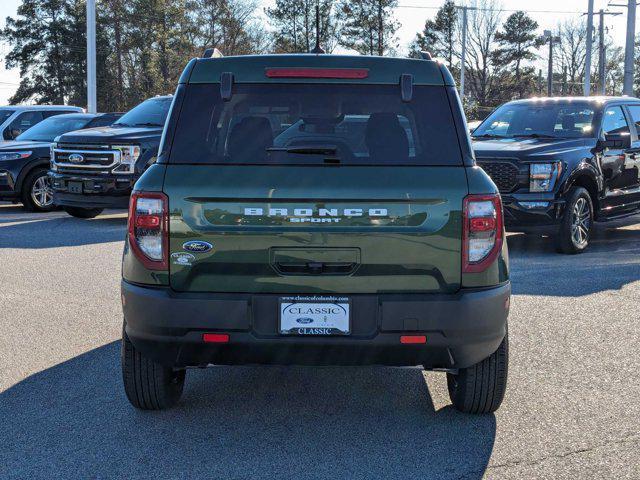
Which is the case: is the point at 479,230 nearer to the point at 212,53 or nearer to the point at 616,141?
the point at 212,53

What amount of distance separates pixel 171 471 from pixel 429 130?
1.95 metres

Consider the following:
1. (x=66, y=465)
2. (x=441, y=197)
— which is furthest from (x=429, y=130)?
(x=66, y=465)

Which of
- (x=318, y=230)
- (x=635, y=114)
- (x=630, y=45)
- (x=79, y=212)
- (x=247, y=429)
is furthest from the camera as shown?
(x=630, y=45)

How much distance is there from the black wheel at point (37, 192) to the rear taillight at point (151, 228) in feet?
39.0

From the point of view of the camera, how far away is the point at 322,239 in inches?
153

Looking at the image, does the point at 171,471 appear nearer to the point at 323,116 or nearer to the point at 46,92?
the point at 323,116

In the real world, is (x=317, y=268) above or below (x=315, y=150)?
below

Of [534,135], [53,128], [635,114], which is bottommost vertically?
[534,135]

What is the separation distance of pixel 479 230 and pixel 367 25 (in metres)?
63.4

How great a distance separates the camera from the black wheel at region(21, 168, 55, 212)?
1528 cm

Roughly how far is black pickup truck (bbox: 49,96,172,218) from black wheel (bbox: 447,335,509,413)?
9.15 meters

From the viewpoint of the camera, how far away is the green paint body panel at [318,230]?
12.8ft

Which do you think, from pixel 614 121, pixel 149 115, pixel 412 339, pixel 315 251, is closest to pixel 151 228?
pixel 315 251

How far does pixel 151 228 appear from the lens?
3980 millimetres
